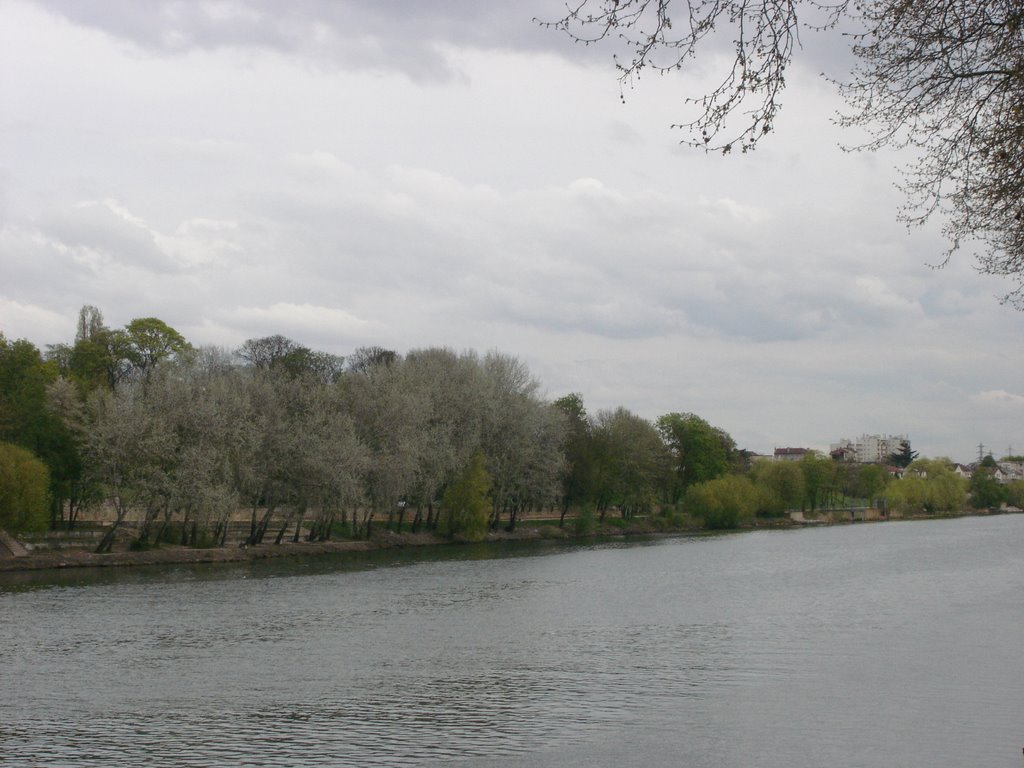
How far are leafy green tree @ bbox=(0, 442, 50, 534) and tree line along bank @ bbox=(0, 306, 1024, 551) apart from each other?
10 centimetres

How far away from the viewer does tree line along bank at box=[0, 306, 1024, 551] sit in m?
58.2

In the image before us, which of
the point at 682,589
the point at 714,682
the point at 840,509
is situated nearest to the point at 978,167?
the point at 714,682

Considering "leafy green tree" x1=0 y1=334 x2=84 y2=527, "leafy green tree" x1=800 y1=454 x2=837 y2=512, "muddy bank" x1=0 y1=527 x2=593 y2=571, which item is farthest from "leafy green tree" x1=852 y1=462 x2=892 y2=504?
"leafy green tree" x1=0 y1=334 x2=84 y2=527

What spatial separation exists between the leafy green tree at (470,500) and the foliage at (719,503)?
3700cm

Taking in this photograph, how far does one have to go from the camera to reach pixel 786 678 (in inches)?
993

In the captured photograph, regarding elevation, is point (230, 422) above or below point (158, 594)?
above

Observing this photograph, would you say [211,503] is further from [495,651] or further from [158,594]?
[495,651]

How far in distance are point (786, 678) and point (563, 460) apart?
61394mm

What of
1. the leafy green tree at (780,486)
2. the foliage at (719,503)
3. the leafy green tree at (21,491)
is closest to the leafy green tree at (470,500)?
the leafy green tree at (21,491)

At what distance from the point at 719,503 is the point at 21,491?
2931 inches

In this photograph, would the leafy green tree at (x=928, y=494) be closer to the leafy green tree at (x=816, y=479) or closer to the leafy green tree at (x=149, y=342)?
the leafy green tree at (x=816, y=479)

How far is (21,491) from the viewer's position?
52.8m

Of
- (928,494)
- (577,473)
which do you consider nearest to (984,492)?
(928,494)

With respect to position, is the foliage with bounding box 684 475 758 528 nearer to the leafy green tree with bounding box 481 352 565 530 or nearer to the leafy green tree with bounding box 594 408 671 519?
the leafy green tree with bounding box 594 408 671 519
